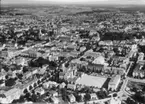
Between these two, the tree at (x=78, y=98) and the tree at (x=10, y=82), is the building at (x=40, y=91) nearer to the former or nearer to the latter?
the tree at (x=10, y=82)

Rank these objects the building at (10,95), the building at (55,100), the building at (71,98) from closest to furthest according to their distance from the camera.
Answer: the building at (55,100)
the building at (10,95)
the building at (71,98)

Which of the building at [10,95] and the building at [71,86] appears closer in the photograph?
the building at [10,95]

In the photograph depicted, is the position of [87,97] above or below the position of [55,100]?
below

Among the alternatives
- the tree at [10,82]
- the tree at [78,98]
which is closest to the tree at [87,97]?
the tree at [78,98]

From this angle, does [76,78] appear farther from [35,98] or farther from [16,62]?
[16,62]

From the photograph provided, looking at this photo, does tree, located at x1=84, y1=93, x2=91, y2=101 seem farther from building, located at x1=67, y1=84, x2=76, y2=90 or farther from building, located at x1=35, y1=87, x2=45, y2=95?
building, located at x1=35, y1=87, x2=45, y2=95

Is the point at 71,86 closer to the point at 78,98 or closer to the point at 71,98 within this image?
the point at 78,98

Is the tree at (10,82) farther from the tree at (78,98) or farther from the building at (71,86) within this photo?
the tree at (78,98)

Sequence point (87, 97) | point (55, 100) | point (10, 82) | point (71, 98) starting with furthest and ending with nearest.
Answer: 1. point (10, 82)
2. point (87, 97)
3. point (71, 98)
4. point (55, 100)

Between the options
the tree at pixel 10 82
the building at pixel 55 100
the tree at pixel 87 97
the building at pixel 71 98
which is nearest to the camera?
the building at pixel 55 100

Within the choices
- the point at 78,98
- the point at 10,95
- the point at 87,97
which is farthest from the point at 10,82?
the point at 87,97

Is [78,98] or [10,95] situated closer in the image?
[10,95]
